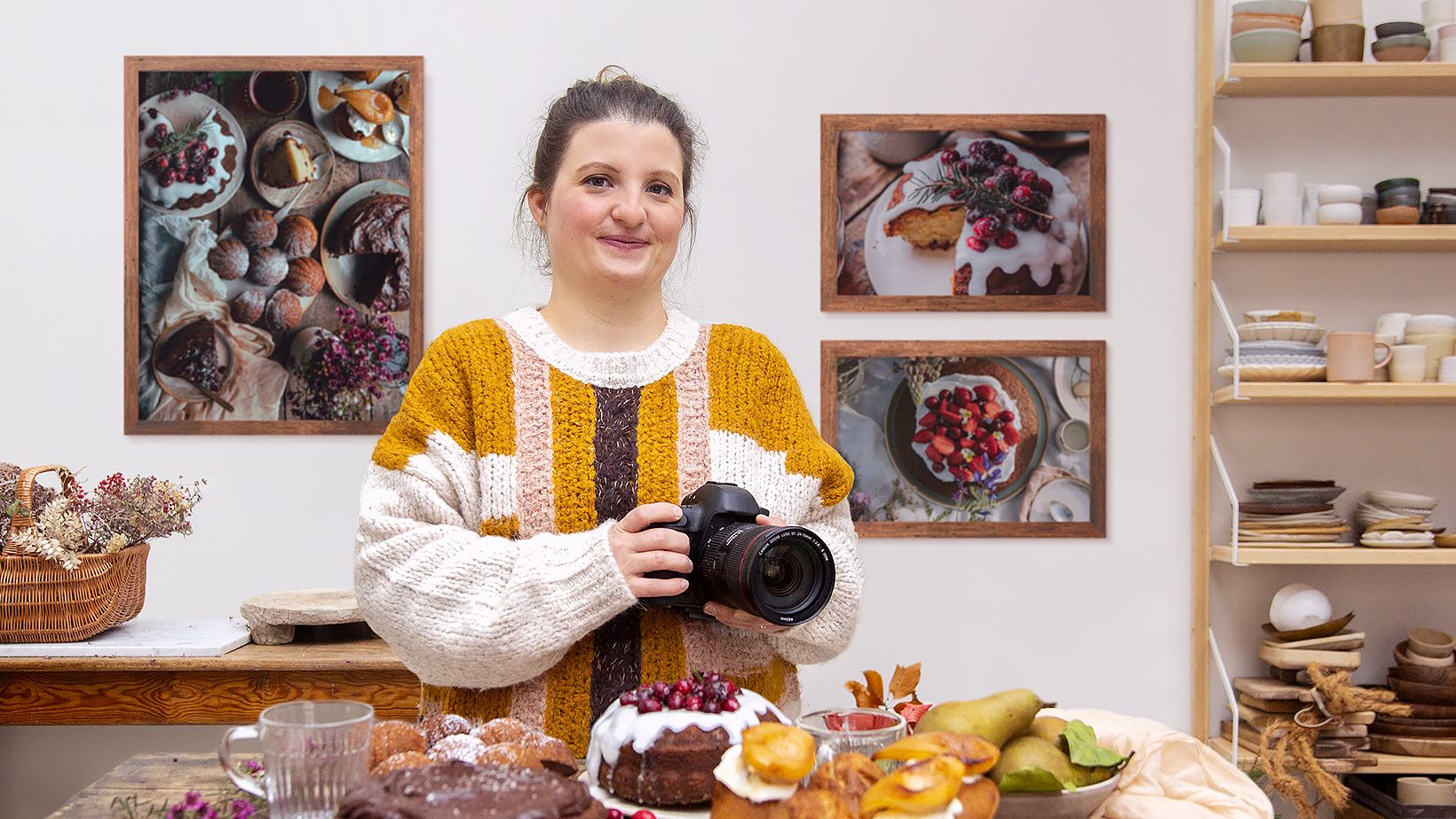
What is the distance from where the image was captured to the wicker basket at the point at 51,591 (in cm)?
206

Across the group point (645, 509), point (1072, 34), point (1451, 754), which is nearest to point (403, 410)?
point (645, 509)

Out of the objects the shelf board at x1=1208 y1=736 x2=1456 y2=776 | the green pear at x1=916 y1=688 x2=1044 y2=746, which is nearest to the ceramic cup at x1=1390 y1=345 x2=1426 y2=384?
the shelf board at x1=1208 y1=736 x2=1456 y2=776

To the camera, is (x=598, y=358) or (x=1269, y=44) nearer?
(x=598, y=358)

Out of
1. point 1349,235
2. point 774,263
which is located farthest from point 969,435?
point 1349,235

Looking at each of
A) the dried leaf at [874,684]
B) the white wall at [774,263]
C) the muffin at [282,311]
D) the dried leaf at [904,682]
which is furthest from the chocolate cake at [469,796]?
the muffin at [282,311]

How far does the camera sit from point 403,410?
1.21 meters

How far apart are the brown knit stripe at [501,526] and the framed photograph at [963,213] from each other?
1.57 meters

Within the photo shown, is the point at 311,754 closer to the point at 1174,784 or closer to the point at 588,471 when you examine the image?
the point at 588,471

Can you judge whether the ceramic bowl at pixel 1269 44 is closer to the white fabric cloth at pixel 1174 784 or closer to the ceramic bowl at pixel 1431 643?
the ceramic bowl at pixel 1431 643

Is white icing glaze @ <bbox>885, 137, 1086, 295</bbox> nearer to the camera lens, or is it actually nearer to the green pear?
the camera lens

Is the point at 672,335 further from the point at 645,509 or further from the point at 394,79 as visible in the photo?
the point at 394,79

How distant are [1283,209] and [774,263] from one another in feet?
3.68

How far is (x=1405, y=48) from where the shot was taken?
2.53 meters

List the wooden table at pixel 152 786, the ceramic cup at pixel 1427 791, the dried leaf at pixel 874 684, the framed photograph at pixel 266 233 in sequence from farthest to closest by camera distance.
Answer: the framed photograph at pixel 266 233
the ceramic cup at pixel 1427 791
the dried leaf at pixel 874 684
the wooden table at pixel 152 786
